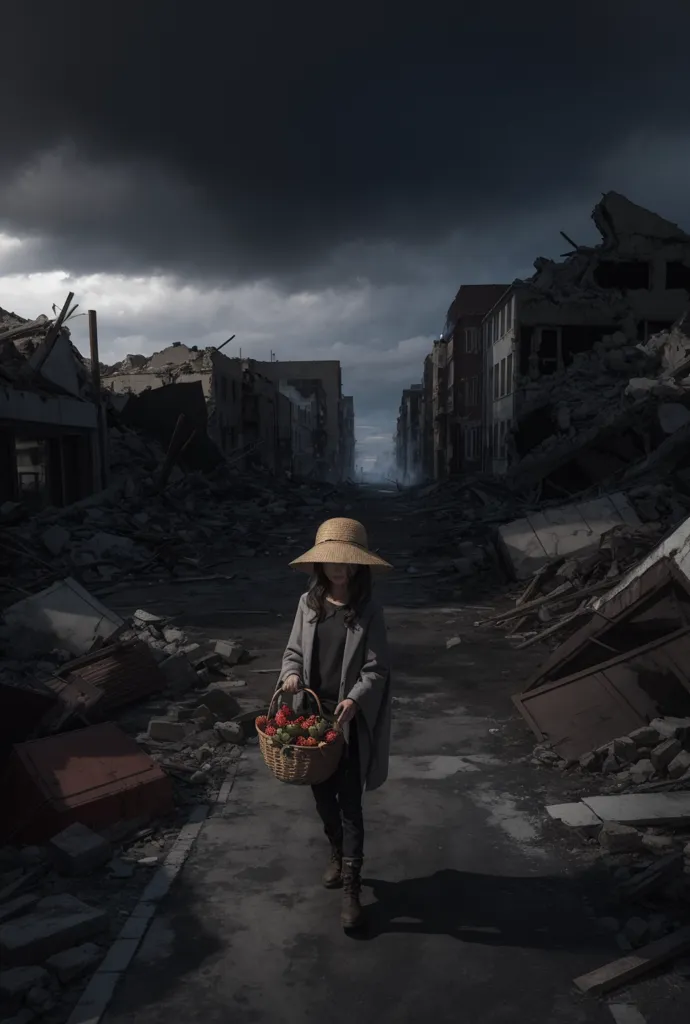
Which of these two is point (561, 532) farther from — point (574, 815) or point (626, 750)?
point (574, 815)

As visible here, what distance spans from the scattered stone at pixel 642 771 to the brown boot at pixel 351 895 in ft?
9.40

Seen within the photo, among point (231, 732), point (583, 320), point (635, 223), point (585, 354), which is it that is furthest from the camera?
point (635, 223)

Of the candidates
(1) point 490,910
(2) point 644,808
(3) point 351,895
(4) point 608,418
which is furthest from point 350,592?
(4) point 608,418

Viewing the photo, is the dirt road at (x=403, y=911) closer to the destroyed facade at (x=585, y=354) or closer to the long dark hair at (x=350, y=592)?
the long dark hair at (x=350, y=592)

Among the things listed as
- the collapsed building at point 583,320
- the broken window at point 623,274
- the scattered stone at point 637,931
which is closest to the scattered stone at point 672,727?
the scattered stone at point 637,931

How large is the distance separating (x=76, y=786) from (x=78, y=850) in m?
0.64

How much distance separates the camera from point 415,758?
7.17 m

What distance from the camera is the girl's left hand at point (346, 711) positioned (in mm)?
4176

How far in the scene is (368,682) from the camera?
14.0ft

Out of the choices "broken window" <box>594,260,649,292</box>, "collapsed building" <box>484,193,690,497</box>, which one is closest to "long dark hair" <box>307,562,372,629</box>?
"collapsed building" <box>484,193,690,497</box>

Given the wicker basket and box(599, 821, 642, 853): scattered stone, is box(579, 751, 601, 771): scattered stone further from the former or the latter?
the wicker basket

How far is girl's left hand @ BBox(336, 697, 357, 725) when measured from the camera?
418cm

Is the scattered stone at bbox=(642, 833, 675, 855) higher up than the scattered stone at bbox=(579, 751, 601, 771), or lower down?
higher up

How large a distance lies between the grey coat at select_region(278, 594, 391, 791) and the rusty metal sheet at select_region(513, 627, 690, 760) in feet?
10.1
